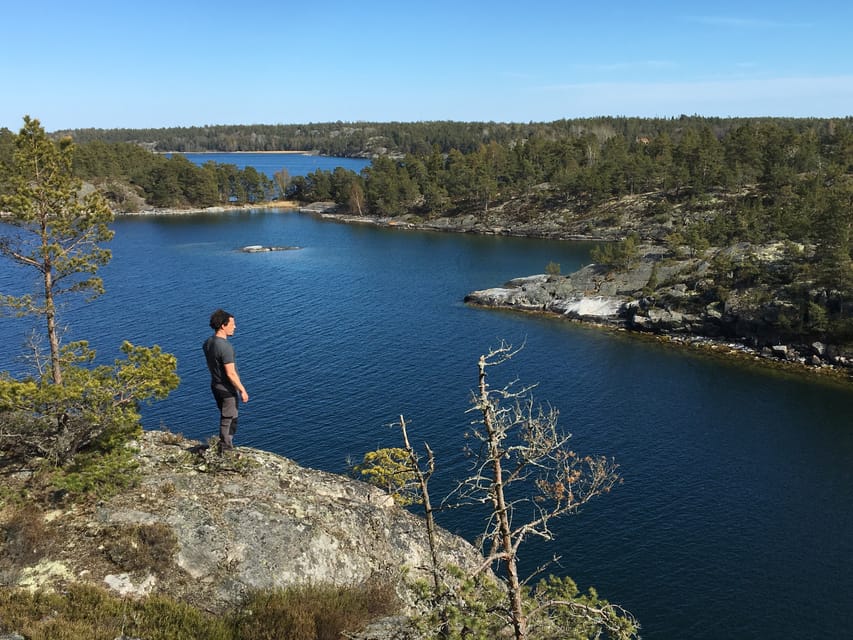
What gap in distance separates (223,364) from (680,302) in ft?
236

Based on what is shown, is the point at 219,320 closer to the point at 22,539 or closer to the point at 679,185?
the point at 22,539

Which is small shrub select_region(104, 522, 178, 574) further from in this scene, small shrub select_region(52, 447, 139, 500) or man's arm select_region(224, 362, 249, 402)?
man's arm select_region(224, 362, 249, 402)

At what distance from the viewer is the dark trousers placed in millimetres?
15789

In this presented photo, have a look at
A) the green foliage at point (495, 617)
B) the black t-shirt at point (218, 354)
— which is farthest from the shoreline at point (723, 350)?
the black t-shirt at point (218, 354)

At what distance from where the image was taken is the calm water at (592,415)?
100 feet

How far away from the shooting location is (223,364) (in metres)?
15.1

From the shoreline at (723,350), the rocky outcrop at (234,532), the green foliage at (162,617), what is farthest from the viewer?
the shoreline at (723,350)

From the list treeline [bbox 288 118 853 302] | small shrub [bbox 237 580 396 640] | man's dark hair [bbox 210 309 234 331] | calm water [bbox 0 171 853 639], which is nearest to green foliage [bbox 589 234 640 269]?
treeline [bbox 288 118 853 302]

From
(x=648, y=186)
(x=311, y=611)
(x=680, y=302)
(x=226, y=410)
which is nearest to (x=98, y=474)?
(x=226, y=410)

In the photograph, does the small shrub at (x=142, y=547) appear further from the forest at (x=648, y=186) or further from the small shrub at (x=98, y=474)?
the forest at (x=648, y=186)

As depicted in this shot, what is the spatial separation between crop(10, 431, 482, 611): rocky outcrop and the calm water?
6333 mm

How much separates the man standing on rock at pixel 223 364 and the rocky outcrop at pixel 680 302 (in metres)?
64.3

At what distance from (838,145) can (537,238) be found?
69.1m

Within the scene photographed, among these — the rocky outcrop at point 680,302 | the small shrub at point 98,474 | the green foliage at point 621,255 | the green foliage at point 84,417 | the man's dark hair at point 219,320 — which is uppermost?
the man's dark hair at point 219,320
